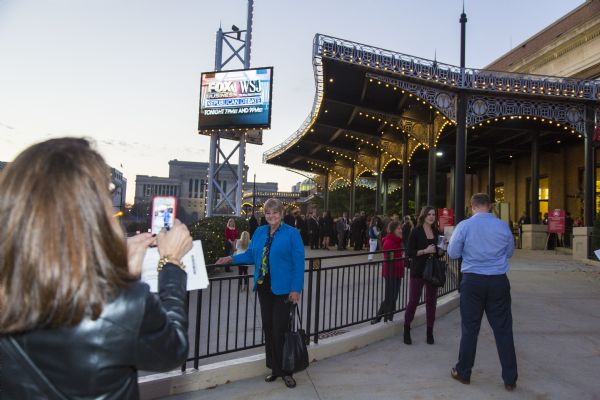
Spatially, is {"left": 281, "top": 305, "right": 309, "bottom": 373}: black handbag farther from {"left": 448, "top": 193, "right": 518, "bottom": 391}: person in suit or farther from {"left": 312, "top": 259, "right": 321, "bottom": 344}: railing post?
{"left": 448, "top": 193, "right": 518, "bottom": 391}: person in suit

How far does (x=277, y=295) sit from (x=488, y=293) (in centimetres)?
219

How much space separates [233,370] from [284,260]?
132cm

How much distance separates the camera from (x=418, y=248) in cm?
612

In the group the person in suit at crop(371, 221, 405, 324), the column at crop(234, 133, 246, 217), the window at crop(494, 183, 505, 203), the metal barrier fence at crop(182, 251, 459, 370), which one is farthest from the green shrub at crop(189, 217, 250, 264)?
the window at crop(494, 183, 505, 203)

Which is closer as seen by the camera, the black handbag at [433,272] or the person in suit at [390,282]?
the black handbag at [433,272]

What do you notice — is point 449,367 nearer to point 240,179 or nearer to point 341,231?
point 341,231

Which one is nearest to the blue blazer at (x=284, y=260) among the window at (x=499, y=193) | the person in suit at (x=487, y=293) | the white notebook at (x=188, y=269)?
the person in suit at (x=487, y=293)

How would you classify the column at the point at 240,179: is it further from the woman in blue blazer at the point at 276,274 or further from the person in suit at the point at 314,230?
the woman in blue blazer at the point at 276,274

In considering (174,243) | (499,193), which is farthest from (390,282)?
(499,193)

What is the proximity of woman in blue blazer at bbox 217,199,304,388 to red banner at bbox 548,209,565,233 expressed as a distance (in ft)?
64.3

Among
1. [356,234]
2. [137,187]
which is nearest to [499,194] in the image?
[356,234]

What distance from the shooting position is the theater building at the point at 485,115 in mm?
17688

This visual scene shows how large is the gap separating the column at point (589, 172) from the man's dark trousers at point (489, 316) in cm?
1717

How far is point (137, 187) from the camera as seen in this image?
102 meters
